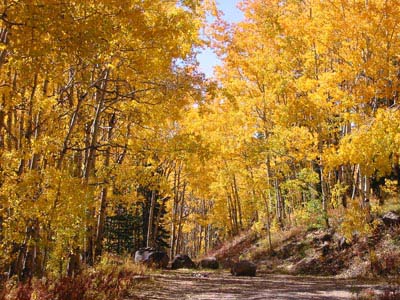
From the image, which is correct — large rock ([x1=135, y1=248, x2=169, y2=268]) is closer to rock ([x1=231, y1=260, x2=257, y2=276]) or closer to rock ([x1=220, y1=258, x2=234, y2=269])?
rock ([x1=220, y1=258, x2=234, y2=269])

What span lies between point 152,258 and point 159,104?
927cm

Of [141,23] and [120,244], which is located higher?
[141,23]

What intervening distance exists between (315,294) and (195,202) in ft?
87.6

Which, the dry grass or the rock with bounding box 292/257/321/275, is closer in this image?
the dry grass

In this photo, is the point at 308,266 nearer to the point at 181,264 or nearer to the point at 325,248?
the point at 325,248

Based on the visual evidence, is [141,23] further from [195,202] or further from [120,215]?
[195,202]

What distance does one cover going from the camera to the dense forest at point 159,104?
240 inches

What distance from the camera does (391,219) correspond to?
12781 mm

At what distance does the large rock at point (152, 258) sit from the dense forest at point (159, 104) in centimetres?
399

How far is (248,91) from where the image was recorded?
1641cm

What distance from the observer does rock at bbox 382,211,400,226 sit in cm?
1268

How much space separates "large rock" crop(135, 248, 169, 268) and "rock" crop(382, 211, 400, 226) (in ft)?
30.3

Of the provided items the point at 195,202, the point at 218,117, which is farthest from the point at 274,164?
the point at 195,202

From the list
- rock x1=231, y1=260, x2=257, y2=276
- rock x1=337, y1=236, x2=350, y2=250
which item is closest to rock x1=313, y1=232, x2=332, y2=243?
rock x1=337, y1=236, x2=350, y2=250
